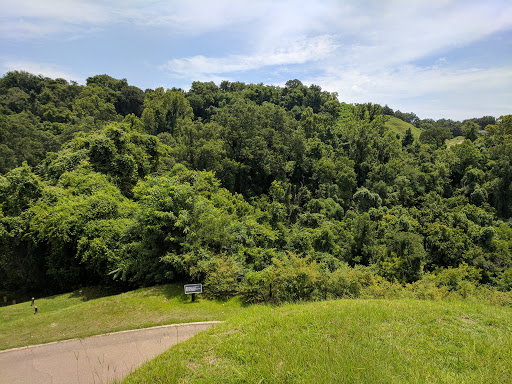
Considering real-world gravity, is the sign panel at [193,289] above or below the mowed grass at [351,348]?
below

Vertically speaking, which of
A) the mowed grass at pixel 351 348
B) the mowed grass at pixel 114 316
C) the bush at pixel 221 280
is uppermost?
the mowed grass at pixel 351 348

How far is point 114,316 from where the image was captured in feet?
34.7

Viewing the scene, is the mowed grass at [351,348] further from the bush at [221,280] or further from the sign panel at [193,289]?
the bush at [221,280]

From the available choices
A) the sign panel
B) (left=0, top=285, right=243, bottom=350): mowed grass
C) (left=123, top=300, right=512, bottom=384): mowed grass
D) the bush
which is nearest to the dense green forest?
the bush

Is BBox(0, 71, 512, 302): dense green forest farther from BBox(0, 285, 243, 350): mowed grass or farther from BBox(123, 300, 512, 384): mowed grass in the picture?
BBox(123, 300, 512, 384): mowed grass

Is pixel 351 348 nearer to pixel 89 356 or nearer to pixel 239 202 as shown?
pixel 89 356

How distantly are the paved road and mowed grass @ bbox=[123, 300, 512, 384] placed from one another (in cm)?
199

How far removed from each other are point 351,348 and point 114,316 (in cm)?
880

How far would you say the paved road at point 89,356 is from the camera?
7406mm

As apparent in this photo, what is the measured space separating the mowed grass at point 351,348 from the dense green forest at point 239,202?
140 inches

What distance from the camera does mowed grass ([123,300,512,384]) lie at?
5.36 meters

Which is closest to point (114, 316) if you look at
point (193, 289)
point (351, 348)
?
point (193, 289)

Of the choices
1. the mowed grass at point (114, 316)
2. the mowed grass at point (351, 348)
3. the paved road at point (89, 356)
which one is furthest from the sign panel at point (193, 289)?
the mowed grass at point (351, 348)

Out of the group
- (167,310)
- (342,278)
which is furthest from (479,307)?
(167,310)
